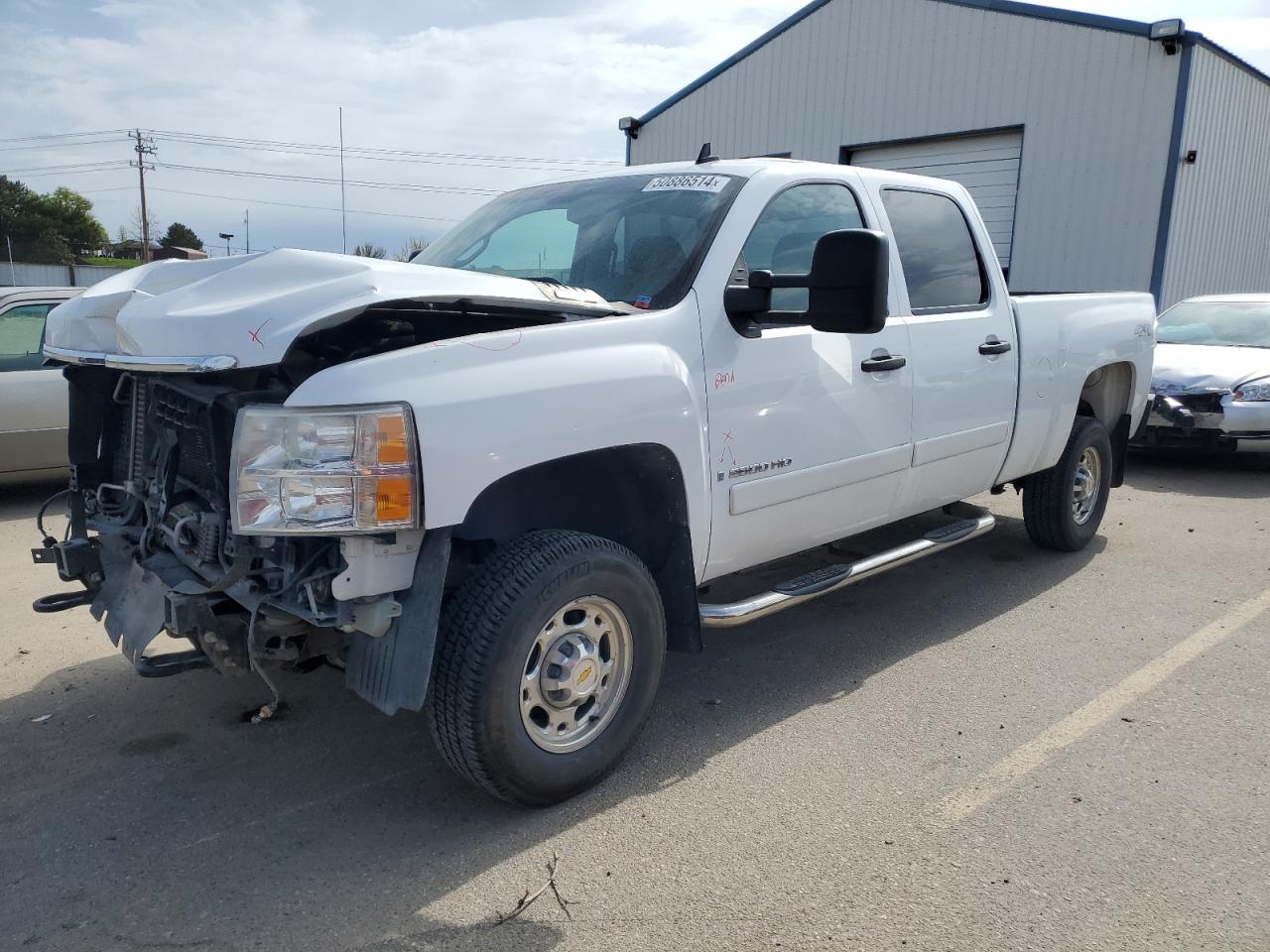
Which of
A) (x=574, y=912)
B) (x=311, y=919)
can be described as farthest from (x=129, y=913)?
(x=574, y=912)

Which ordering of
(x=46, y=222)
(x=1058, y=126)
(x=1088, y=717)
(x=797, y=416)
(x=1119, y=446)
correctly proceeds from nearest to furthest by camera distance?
1. (x=797, y=416)
2. (x=1088, y=717)
3. (x=1119, y=446)
4. (x=1058, y=126)
5. (x=46, y=222)

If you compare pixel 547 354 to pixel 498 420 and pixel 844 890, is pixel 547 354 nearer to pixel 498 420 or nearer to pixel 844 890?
pixel 498 420

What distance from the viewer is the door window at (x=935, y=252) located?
451 centimetres

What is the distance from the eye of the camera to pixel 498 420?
281 cm

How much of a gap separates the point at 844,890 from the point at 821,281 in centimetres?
183

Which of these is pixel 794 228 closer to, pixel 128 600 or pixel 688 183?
pixel 688 183

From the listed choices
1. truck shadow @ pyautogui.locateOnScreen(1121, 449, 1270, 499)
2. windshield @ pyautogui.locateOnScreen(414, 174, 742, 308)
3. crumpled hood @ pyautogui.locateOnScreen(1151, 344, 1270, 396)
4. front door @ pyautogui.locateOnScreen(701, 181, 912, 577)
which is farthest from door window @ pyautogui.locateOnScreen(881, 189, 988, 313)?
crumpled hood @ pyautogui.locateOnScreen(1151, 344, 1270, 396)

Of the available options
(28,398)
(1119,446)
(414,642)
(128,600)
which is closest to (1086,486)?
(1119,446)

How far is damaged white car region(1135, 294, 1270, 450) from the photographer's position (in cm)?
858

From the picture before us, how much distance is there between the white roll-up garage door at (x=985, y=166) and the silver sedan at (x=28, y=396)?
40.7ft

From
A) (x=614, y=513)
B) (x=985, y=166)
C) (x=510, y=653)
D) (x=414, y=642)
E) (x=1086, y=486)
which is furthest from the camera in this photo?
(x=985, y=166)

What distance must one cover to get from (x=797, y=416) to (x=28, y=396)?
6114 millimetres

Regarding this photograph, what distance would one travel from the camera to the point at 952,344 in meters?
4.56

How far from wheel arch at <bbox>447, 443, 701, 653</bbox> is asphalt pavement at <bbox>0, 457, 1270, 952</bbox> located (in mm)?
598
